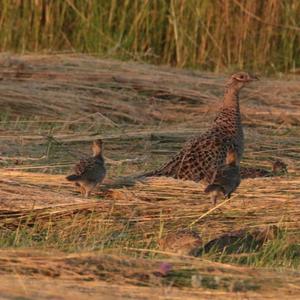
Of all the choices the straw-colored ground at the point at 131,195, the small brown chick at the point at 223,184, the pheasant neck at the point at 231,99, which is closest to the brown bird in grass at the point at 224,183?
the small brown chick at the point at 223,184

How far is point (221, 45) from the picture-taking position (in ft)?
45.7

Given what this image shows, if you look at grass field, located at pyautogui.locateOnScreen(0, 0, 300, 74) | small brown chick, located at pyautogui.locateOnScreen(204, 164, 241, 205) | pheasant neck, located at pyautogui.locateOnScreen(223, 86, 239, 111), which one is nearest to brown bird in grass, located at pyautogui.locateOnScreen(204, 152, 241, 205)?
small brown chick, located at pyautogui.locateOnScreen(204, 164, 241, 205)

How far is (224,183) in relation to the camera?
23.9 feet

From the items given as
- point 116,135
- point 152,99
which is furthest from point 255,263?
point 152,99

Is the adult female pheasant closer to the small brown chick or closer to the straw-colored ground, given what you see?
the straw-colored ground

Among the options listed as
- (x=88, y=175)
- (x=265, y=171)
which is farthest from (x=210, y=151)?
(x=88, y=175)

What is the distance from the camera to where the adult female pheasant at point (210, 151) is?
787 centimetres

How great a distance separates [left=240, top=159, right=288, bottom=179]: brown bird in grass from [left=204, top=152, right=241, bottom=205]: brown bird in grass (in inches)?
29.4

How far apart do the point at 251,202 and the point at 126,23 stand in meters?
6.61

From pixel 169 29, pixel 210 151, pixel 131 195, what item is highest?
pixel 169 29

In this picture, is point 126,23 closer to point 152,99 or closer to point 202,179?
point 152,99

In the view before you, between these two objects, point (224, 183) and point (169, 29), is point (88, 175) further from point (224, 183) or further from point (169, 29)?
point (169, 29)

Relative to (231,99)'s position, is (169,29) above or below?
above

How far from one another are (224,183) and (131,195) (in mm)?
600
